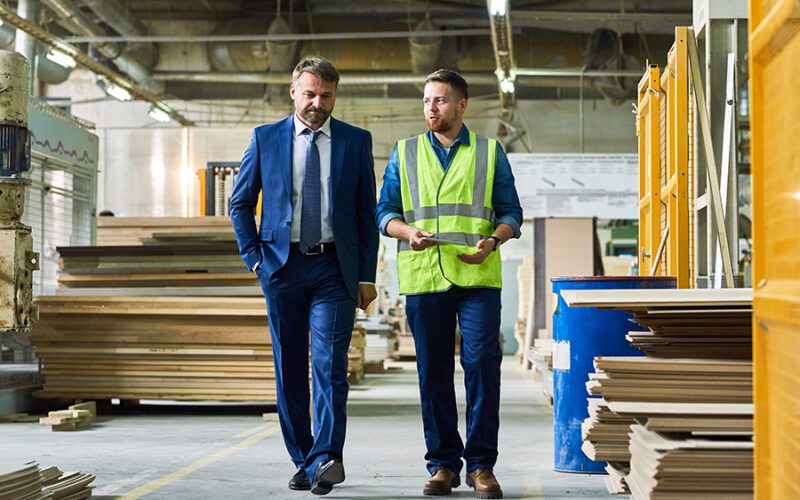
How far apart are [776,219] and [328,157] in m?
3.08

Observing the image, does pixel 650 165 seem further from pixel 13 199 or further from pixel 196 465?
pixel 13 199

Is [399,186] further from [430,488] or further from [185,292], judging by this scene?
[185,292]

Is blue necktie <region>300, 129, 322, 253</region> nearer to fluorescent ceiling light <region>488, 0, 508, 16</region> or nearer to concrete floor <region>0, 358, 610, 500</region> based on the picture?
concrete floor <region>0, 358, 610, 500</region>

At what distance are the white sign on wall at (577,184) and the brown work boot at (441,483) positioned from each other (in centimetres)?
1247

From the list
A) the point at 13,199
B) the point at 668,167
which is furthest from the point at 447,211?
the point at 668,167

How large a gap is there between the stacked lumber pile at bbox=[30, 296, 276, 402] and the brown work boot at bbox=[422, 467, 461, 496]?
4248 millimetres

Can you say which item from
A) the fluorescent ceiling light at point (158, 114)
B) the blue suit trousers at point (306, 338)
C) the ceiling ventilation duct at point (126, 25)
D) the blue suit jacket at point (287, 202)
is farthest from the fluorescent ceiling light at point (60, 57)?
the blue suit trousers at point (306, 338)

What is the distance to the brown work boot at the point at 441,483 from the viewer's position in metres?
4.71

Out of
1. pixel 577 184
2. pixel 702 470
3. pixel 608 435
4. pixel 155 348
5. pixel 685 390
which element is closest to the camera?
pixel 702 470

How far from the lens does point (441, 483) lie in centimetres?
472

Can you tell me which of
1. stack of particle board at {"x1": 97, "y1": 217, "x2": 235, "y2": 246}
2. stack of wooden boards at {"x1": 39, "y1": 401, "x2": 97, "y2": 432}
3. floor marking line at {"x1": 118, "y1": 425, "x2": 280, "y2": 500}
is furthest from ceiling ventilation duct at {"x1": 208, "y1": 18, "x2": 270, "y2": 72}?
floor marking line at {"x1": 118, "y1": 425, "x2": 280, "y2": 500}

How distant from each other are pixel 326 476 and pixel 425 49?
15.7 metres

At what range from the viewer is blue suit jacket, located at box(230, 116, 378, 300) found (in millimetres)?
4930

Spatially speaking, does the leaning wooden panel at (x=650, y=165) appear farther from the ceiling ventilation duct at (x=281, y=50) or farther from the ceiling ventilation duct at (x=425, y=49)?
the ceiling ventilation duct at (x=281, y=50)
